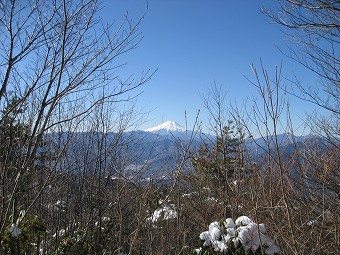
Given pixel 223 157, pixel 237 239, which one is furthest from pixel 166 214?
pixel 237 239

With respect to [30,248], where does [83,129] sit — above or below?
above

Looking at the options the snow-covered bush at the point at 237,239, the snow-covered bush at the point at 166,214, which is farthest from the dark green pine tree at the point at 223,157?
the snow-covered bush at the point at 166,214

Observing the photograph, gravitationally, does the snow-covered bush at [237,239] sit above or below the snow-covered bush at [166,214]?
above

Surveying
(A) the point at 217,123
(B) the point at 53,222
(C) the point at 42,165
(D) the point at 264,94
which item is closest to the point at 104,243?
(B) the point at 53,222

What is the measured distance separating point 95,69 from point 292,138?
6.45 feet

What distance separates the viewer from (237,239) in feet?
11.8

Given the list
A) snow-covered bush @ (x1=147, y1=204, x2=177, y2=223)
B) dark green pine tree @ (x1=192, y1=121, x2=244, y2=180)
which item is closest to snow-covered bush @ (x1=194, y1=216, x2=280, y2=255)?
dark green pine tree @ (x1=192, y1=121, x2=244, y2=180)

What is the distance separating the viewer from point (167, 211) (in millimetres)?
7855

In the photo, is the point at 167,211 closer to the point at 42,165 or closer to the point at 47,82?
the point at 42,165

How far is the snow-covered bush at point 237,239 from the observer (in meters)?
3.38

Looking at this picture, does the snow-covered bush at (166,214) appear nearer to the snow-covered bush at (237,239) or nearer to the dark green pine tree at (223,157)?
the dark green pine tree at (223,157)

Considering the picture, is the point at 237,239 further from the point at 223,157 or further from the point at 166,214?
the point at 166,214

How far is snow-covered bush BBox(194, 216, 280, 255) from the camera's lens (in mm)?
3383

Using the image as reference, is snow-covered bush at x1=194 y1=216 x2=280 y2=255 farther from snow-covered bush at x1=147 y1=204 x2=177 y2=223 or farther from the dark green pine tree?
snow-covered bush at x1=147 y1=204 x2=177 y2=223
